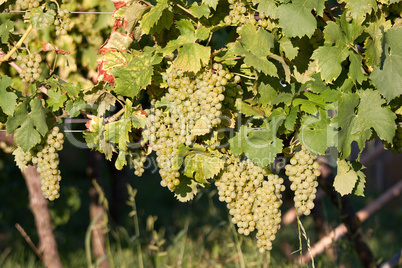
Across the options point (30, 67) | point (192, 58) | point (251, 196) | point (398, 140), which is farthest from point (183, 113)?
point (398, 140)

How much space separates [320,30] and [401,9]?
0.29m

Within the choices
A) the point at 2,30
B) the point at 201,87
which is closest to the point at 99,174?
the point at 2,30

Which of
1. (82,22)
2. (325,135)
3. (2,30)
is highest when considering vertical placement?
(325,135)

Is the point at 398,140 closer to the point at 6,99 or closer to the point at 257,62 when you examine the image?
the point at 257,62

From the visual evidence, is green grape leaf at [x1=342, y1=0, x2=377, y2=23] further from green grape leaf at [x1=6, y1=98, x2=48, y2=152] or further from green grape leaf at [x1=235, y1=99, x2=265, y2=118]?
green grape leaf at [x1=6, y1=98, x2=48, y2=152]

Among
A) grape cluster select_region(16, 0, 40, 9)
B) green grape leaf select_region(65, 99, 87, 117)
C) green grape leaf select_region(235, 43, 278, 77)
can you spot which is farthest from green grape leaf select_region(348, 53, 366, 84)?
grape cluster select_region(16, 0, 40, 9)

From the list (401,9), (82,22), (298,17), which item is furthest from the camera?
(82,22)

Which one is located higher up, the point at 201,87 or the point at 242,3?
the point at 242,3

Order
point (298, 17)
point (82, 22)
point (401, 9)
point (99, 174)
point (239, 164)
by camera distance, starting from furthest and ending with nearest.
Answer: point (99, 174) < point (82, 22) < point (239, 164) < point (401, 9) < point (298, 17)

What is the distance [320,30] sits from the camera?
172 centimetres

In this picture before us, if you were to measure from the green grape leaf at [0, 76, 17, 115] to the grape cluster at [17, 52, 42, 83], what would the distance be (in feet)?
0.44

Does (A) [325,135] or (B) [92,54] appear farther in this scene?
(B) [92,54]

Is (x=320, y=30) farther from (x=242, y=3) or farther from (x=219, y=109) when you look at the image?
(x=219, y=109)

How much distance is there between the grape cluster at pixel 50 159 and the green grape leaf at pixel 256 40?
0.89 meters
